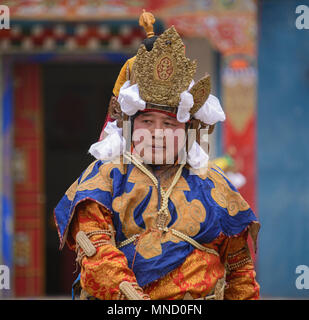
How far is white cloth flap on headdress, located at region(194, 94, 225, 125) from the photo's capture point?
2.64 m

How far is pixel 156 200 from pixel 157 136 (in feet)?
0.73

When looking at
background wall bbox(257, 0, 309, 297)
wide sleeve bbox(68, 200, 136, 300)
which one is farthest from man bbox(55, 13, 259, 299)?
background wall bbox(257, 0, 309, 297)

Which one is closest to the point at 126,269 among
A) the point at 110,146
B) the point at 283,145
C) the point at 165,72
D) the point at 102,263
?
the point at 102,263

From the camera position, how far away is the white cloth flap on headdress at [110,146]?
2.62 metres

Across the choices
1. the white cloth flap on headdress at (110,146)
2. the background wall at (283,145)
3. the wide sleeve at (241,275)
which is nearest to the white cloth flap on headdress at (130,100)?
the white cloth flap on headdress at (110,146)

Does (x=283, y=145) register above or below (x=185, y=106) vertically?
below

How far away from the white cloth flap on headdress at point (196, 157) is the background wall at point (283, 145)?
3.63 m

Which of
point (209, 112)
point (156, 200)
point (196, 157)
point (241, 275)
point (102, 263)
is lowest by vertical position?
point (241, 275)

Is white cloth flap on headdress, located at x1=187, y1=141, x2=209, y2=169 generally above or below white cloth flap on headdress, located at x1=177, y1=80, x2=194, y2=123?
below

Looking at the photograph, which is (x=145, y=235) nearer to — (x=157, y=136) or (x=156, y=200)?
(x=156, y=200)

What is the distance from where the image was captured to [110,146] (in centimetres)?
263

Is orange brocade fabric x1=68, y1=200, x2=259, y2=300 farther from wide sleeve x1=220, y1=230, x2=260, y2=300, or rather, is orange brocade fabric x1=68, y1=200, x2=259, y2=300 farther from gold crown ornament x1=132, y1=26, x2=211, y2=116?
gold crown ornament x1=132, y1=26, x2=211, y2=116
